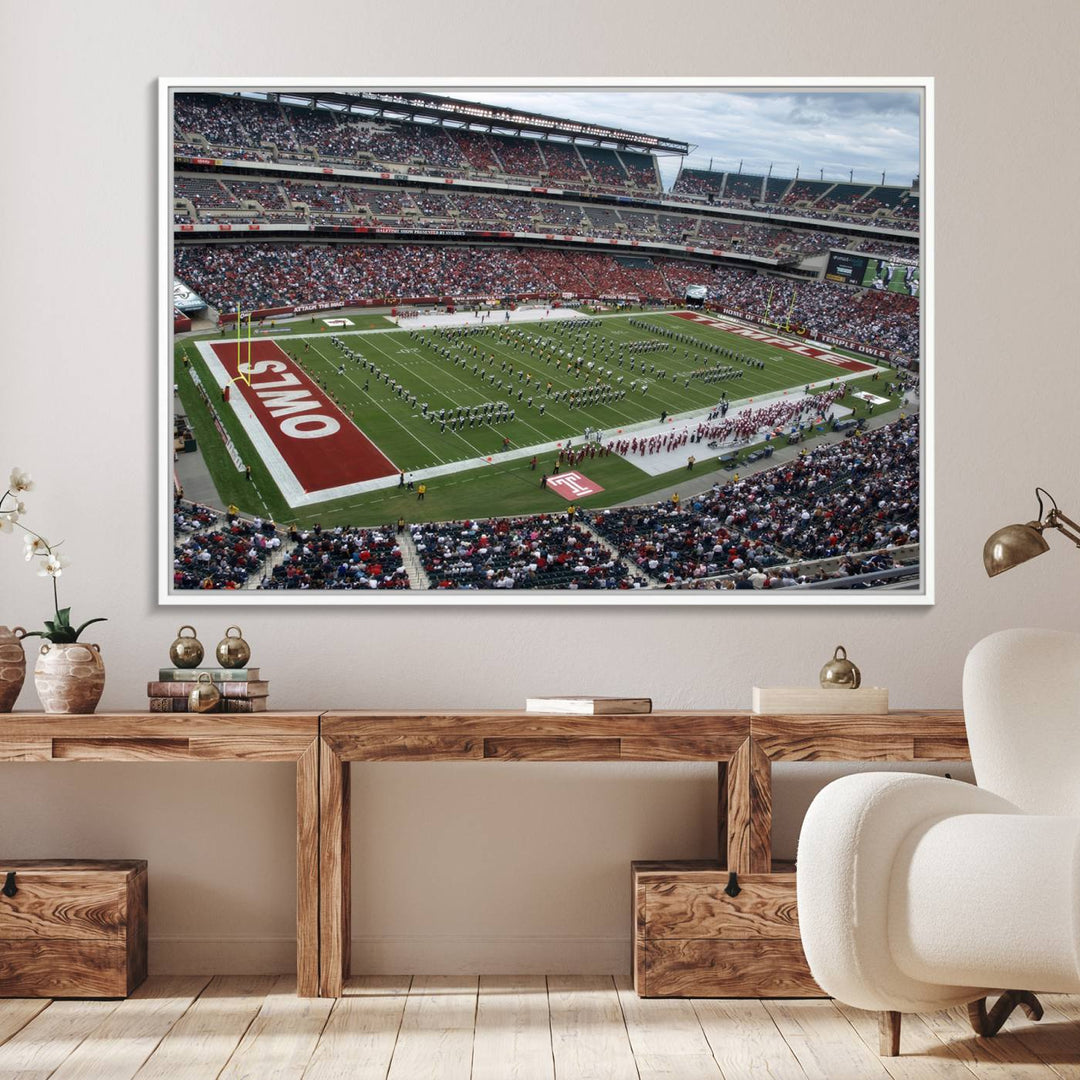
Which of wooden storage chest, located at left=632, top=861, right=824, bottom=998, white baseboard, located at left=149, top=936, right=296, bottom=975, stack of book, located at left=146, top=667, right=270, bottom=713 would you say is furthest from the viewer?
white baseboard, located at left=149, top=936, right=296, bottom=975

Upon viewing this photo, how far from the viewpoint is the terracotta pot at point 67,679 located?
294 cm

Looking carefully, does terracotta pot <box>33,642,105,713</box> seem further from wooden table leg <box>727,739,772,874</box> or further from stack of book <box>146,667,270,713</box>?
wooden table leg <box>727,739,772,874</box>

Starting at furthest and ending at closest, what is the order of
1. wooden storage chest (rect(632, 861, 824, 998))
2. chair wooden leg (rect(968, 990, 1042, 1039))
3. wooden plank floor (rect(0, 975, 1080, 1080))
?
wooden storage chest (rect(632, 861, 824, 998)) → chair wooden leg (rect(968, 990, 1042, 1039)) → wooden plank floor (rect(0, 975, 1080, 1080))

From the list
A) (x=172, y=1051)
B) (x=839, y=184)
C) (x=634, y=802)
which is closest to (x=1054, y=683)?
(x=634, y=802)

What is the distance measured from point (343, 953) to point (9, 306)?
198 cm

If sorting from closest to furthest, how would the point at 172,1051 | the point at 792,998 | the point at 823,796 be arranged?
the point at 823,796, the point at 172,1051, the point at 792,998

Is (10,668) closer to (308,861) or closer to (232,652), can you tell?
(232,652)

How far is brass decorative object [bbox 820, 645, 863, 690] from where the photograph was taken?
2998 mm

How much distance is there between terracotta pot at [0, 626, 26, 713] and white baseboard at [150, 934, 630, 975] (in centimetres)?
76

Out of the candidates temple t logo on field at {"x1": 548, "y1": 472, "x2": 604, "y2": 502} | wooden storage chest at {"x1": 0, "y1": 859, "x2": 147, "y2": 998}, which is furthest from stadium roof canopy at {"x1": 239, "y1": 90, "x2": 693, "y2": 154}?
wooden storage chest at {"x1": 0, "y1": 859, "x2": 147, "y2": 998}

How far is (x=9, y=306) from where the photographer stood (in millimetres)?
3320

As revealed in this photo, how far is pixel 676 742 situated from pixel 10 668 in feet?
5.47

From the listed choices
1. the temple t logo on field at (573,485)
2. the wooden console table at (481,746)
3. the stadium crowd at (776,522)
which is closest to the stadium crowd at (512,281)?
the stadium crowd at (776,522)

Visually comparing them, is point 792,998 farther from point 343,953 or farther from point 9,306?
point 9,306
